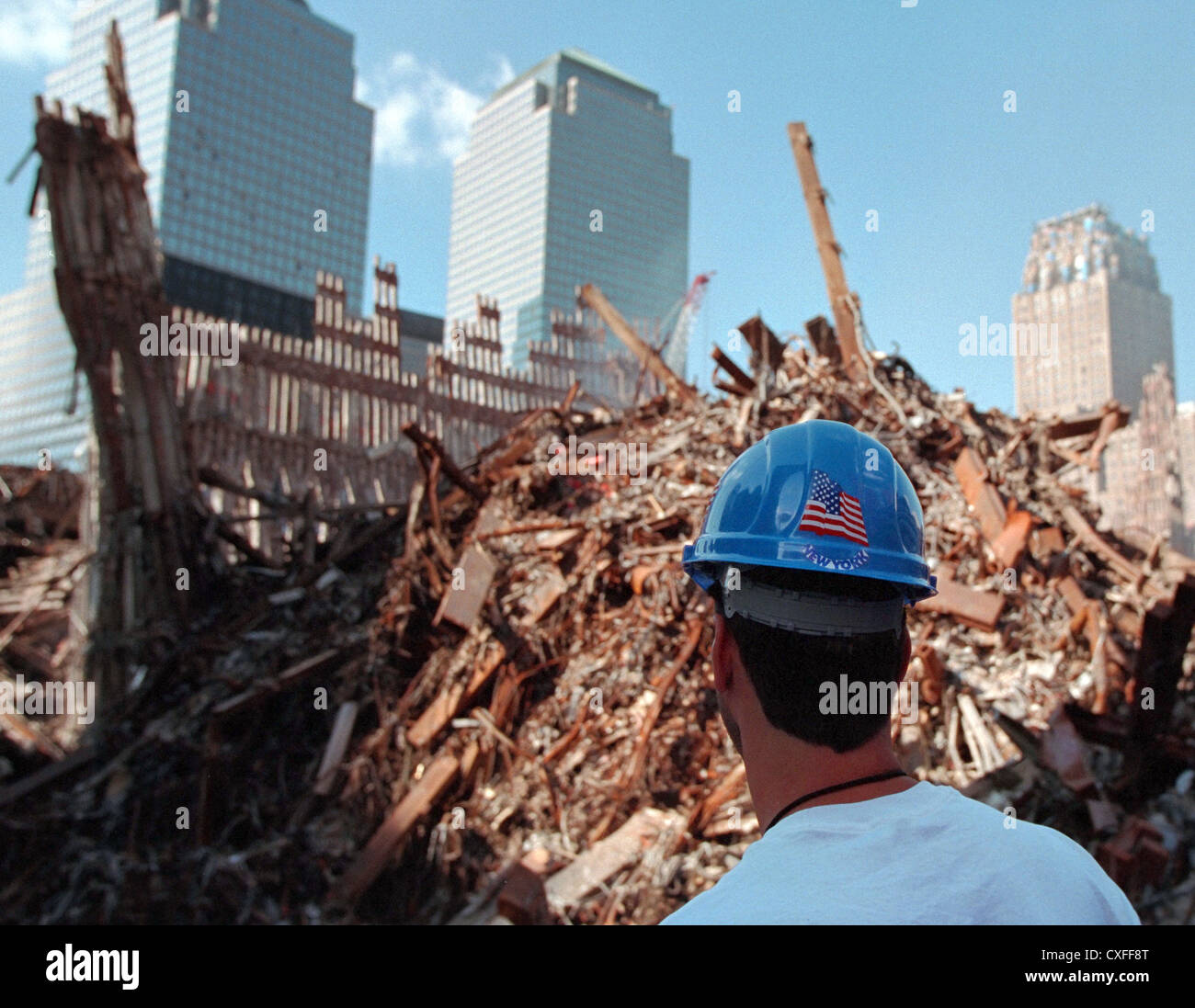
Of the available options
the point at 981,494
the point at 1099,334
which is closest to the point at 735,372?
the point at 981,494

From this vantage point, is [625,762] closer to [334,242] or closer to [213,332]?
[213,332]

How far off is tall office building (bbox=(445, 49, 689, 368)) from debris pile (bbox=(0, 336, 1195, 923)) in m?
80.6

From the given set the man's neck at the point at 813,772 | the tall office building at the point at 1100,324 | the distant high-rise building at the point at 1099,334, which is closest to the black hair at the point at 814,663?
the man's neck at the point at 813,772

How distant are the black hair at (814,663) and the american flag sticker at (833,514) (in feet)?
0.22

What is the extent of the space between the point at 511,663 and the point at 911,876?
5.23 m

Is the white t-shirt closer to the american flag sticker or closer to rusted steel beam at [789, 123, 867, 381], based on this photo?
the american flag sticker

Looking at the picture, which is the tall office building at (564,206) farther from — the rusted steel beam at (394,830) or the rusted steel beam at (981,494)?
the rusted steel beam at (394,830)

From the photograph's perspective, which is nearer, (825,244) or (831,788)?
(831,788)

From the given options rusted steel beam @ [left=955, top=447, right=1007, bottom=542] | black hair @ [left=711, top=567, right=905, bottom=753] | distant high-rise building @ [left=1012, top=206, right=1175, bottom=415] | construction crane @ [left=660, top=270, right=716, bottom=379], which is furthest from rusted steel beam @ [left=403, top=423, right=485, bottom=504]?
distant high-rise building @ [left=1012, top=206, right=1175, bottom=415]

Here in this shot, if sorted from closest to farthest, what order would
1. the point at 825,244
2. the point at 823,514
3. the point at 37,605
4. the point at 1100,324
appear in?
the point at 823,514, the point at 825,244, the point at 37,605, the point at 1100,324

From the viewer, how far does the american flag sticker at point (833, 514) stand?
1.25 meters

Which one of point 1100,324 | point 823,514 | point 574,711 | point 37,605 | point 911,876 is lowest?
point 574,711

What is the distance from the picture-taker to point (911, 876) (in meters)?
0.94

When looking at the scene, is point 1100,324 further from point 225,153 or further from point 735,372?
point 735,372
